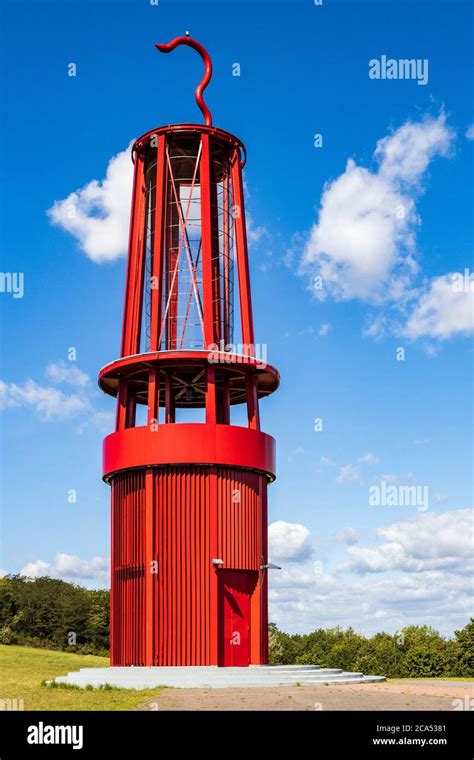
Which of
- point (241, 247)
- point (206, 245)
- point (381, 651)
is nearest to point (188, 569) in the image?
point (206, 245)

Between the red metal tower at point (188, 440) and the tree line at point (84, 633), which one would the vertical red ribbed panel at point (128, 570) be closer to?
the red metal tower at point (188, 440)

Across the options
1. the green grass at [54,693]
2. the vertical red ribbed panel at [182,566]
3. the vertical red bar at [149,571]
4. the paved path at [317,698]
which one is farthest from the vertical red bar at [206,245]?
the paved path at [317,698]

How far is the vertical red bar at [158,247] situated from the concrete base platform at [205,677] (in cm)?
1258

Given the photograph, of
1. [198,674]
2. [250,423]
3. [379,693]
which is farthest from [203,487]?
[379,693]

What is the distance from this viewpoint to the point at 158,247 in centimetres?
3962

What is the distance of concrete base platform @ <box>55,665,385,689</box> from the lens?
30.4 metres

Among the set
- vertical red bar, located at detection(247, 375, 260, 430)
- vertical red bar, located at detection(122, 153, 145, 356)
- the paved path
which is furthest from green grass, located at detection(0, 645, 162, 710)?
vertical red bar, located at detection(122, 153, 145, 356)

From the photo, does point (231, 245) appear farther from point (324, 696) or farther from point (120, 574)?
point (324, 696)

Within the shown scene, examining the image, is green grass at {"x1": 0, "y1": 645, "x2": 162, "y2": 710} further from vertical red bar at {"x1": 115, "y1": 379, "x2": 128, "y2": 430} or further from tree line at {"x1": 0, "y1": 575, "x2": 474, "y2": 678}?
tree line at {"x1": 0, "y1": 575, "x2": 474, "y2": 678}

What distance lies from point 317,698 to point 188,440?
42.2 feet

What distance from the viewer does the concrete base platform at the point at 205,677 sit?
30.4m

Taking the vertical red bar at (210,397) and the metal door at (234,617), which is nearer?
the metal door at (234,617)

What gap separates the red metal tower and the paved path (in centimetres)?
657
